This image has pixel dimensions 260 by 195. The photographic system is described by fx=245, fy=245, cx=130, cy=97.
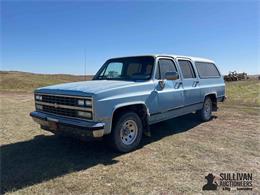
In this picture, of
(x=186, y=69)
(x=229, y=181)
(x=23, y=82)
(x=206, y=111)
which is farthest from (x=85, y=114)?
(x=23, y=82)

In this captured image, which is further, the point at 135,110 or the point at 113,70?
the point at 113,70

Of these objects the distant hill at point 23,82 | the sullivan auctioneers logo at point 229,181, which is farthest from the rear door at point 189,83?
the distant hill at point 23,82

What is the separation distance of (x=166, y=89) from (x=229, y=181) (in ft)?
8.59

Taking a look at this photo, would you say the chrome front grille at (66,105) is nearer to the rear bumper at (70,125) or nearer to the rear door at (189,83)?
the rear bumper at (70,125)

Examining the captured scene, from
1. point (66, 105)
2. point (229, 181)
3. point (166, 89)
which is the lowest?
point (229, 181)

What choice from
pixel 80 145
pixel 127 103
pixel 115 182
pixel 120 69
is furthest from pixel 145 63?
pixel 115 182

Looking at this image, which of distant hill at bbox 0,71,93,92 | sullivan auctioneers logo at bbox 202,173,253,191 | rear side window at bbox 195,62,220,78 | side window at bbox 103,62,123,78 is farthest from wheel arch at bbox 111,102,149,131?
distant hill at bbox 0,71,93,92

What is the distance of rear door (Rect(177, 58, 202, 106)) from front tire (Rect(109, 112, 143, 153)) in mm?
2040

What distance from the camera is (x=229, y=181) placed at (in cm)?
392

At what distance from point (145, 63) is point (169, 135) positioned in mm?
2024

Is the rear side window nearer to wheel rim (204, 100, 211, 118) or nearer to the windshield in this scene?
wheel rim (204, 100, 211, 118)

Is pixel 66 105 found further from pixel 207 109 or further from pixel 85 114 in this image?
pixel 207 109

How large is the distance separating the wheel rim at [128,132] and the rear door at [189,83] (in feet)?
6.84

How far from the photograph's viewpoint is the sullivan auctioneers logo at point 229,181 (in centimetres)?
372
